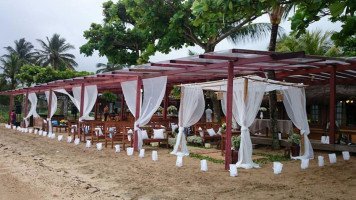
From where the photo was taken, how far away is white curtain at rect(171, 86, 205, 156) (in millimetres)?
8773

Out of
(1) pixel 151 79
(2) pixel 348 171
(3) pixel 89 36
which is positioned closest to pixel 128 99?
(1) pixel 151 79

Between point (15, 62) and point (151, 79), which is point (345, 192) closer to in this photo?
point (151, 79)

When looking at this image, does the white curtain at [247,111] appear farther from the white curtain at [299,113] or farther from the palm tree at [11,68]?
the palm tree at [11,68]

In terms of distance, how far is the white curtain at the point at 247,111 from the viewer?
6930mm

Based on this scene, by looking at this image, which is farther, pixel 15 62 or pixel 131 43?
pixel 15 62

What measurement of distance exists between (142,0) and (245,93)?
6078 mm

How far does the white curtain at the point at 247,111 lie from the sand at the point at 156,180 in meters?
0.38

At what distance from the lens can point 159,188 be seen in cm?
512

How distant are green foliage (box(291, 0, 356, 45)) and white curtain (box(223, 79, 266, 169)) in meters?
2.97

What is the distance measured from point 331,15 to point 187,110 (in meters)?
6.07

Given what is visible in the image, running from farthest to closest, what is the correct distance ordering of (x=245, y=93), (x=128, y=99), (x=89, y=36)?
(x=89, y=36) → (x=128, y=99) → (x=245, y=93)

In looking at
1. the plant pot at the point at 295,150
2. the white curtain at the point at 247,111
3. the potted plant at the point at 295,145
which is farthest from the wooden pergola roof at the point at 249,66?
the plant pot at the point at 295,150

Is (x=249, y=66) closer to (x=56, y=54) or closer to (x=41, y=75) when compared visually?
(x=41, y=75)

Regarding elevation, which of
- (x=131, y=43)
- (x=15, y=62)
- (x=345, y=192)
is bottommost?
(x=345, y=192)
